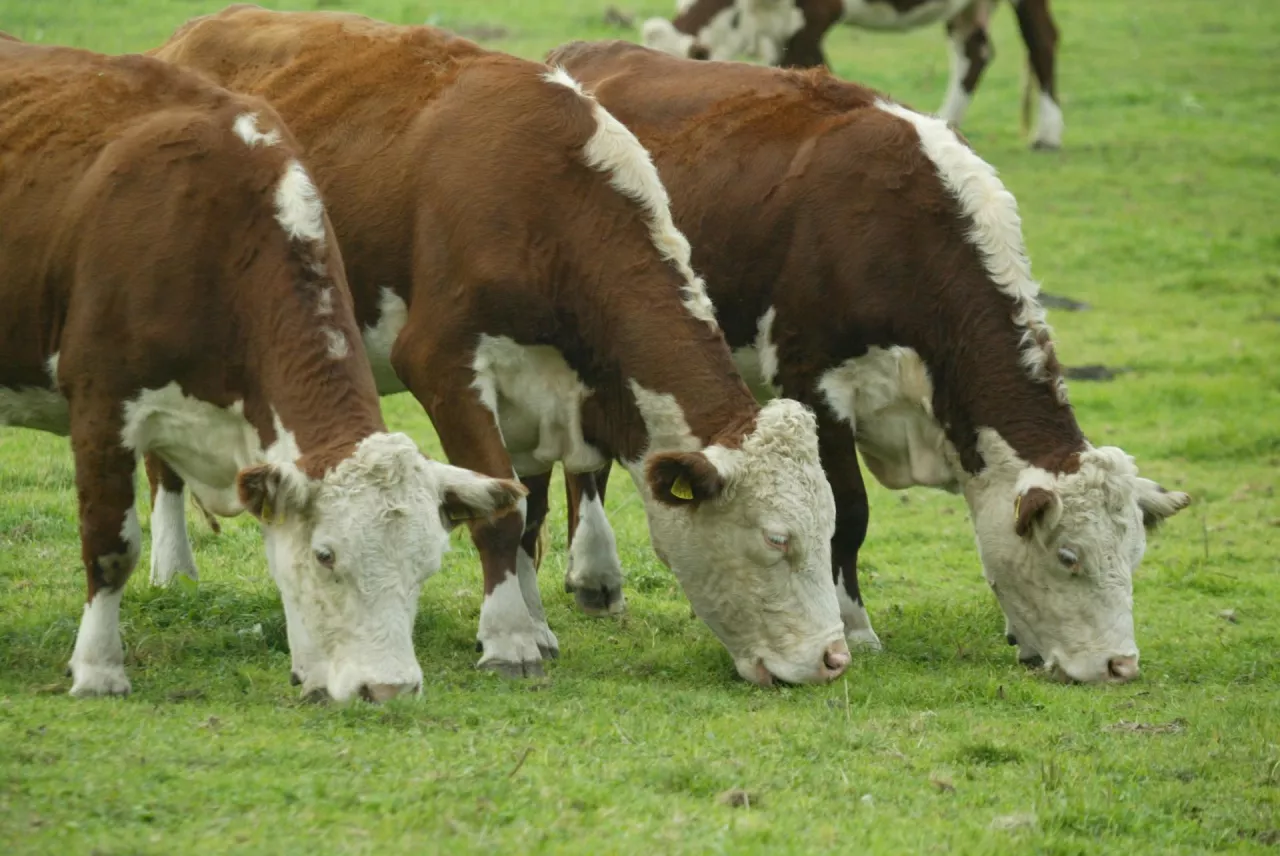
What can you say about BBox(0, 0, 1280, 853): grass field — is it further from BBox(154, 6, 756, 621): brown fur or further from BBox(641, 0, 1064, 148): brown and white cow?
BBox(641, 0, 1064, 148): brown and white cow

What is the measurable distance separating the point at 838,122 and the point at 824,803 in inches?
173

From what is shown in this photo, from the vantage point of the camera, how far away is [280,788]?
6.21m

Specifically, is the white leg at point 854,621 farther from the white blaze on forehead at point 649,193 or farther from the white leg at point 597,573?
the white blaze on forehead at point 649,193

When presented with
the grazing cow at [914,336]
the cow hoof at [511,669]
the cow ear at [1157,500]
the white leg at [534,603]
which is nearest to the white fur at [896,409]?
the grazing cow at [914,336]

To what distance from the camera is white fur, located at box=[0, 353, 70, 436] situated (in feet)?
27.3

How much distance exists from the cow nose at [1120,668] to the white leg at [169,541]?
4.66m

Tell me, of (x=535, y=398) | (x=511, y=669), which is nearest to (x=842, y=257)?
(x=535, y=398)

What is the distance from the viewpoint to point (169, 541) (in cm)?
1004

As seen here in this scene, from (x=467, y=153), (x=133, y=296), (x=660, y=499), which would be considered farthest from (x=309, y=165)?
(x=660, y=499)

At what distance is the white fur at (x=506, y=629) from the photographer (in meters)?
8.71

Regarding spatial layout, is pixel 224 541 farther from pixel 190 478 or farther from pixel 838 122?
pixel 838 122

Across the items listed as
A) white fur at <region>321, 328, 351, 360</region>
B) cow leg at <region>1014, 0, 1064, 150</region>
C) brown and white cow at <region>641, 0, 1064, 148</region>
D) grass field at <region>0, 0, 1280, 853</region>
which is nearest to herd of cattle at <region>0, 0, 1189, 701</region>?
white fur at <region>321, 328, 351, 360</region>

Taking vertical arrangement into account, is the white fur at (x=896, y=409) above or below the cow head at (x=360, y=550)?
below

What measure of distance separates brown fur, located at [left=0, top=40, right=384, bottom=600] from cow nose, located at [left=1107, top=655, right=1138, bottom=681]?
3.73 m
